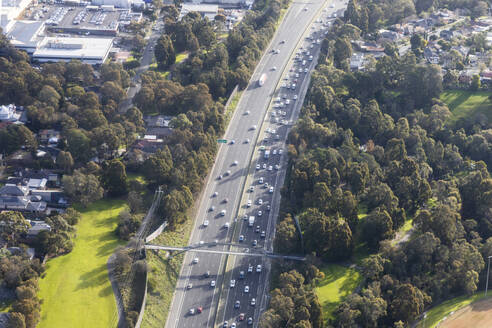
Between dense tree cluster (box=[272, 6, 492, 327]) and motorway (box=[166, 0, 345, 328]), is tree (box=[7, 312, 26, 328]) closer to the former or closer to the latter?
motorway (box=[166, 0, 345, 328])

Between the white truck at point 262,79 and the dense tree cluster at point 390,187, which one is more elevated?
the white truck at point 262,79

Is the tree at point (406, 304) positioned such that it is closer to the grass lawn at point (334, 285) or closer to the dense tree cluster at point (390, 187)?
the dense tree cluster at point (390, 187)

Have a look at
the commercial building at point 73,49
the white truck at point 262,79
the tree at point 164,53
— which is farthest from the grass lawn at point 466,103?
the commercial building at point 73,49

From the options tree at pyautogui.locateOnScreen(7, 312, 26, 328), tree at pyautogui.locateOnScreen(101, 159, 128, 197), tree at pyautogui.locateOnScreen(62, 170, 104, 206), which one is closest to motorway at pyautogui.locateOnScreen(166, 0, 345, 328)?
tree at pyautogui.locateOnScreen(101, 159, 128, 197)

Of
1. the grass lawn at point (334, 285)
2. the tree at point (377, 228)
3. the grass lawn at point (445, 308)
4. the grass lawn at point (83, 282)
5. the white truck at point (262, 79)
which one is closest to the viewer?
the grass lawn at point (83, 282)

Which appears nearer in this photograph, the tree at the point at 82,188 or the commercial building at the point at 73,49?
the tree at the point at 82,188

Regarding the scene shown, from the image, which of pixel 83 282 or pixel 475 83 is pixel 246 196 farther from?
pixel 475 83

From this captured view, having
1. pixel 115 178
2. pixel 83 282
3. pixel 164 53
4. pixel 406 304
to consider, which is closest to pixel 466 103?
pixel 406 304

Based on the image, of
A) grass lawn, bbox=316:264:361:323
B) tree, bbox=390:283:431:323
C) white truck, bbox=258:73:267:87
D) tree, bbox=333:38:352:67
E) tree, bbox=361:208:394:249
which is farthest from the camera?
tree, bbox=333:38:352:67
